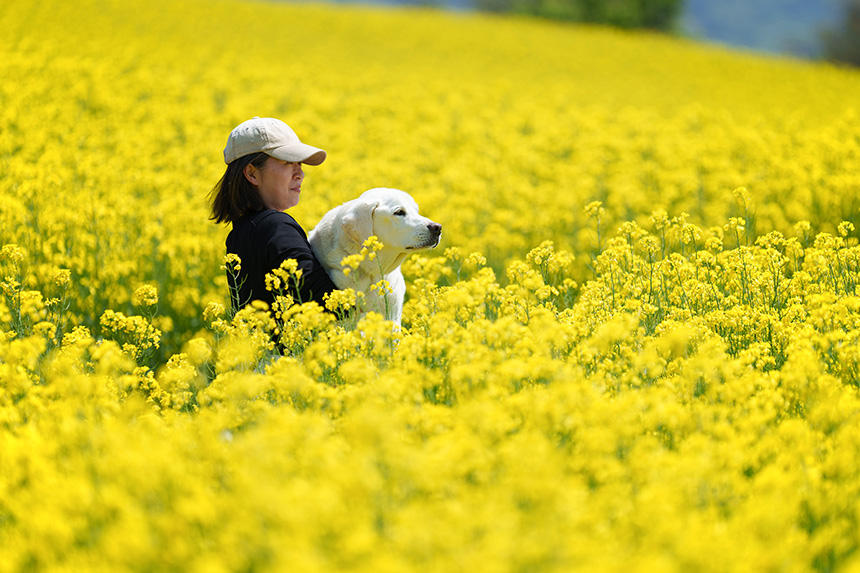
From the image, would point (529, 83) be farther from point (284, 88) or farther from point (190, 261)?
point (190, 261)

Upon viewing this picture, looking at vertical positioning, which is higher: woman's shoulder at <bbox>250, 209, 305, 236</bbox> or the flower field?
woman's shoulder at <bbox>250, 209, 305, 236</bbox>

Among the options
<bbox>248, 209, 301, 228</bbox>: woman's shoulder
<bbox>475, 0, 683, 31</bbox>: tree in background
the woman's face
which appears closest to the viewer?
<bbox>248, 209, 301, 228</bbox>: woman's shoulder

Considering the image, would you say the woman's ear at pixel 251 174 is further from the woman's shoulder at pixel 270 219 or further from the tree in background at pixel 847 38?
the tree in background at pixel 847 38

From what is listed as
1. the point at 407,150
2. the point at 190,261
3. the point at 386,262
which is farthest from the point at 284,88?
the point at 386,262

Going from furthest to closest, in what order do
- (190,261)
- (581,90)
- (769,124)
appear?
(581,90)
(769,124)
(190,261)

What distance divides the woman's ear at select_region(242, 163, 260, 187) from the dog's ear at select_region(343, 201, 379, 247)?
23.9 inches

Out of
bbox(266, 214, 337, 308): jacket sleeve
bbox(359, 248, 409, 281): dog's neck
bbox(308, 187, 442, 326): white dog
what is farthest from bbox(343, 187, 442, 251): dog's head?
bbox(266, 214, 337, 308): jacket sleeve

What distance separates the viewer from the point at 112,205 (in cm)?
805

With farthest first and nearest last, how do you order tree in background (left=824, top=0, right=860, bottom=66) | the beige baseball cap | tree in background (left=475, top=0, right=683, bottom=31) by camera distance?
tree in background (left=475, top=0, right=683, bottom=31) → tree in background (left=824, top=0, right=860, bottom=66) → the beige baseball cap

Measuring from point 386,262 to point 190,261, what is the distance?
8.67 feet

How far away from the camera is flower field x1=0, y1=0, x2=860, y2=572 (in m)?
2.47

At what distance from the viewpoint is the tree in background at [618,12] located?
62.6 metres

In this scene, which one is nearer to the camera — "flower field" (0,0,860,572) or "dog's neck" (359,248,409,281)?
"flower field" (0,0,860,572)

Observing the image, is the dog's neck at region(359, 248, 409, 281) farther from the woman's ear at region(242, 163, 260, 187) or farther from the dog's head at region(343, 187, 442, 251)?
the woman's ear at region(242, 163, 260, 187)
